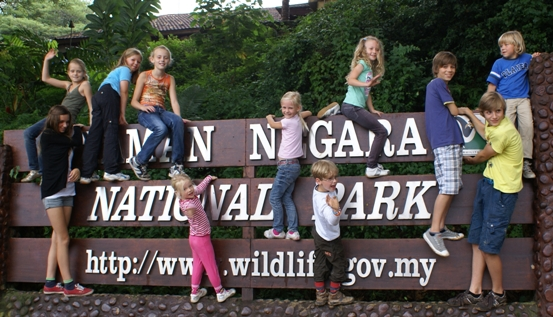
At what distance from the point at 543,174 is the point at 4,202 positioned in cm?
509

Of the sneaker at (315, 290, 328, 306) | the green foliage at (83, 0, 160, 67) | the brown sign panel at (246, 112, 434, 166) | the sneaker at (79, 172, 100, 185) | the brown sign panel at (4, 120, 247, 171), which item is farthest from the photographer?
the green foliage at (83, 0, 160, 67)

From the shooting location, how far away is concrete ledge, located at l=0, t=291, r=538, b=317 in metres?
4.42

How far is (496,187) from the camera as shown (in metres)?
4.21

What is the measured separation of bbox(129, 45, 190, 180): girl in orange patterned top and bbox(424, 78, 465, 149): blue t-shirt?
7.45 feet

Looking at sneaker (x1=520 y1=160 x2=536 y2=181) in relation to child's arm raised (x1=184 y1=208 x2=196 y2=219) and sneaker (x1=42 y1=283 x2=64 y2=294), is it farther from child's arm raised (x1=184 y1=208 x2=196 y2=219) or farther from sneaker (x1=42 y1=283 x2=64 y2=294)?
sneaker (x1=42 y1=283 x2=64 y2=294)

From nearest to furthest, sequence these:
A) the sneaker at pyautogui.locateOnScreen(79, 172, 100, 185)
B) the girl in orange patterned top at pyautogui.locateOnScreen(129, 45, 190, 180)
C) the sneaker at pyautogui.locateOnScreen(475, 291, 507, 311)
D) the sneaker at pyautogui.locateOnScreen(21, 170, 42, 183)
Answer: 1. the sneaker at pyautogui.locateOnScreen(475, 291, 507, 311)
2. the girl in orange patterned top at pyautogui.locateOnScreen(129, 45, 190, 180)
3. the sneaker at pyautogui.locateOnScreen(79, 172, 100, 185)
4. the sneaker at pyautogui.locateOnScreen(21, 170, 42, 183)

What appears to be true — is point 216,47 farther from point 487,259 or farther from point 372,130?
point 487,259

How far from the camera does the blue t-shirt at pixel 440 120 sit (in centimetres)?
438

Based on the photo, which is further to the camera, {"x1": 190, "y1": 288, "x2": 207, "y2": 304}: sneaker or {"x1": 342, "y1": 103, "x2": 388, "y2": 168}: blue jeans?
{"x1": 190, "y1": 288, "x2": 207, "y2": 304}: sneaker

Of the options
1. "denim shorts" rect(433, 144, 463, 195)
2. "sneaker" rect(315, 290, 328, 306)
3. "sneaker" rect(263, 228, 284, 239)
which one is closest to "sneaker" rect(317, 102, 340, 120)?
"denim shorts" rect(433, 144, 463, 195)

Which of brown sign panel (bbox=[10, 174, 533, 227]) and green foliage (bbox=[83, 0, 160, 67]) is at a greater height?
green foliage (bbox=[83, 0, 160, 67])

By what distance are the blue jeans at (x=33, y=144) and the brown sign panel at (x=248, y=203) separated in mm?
258

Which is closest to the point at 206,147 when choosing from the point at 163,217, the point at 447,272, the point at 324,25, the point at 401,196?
the point at 163,217

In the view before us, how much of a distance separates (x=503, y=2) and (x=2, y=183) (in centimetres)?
741
